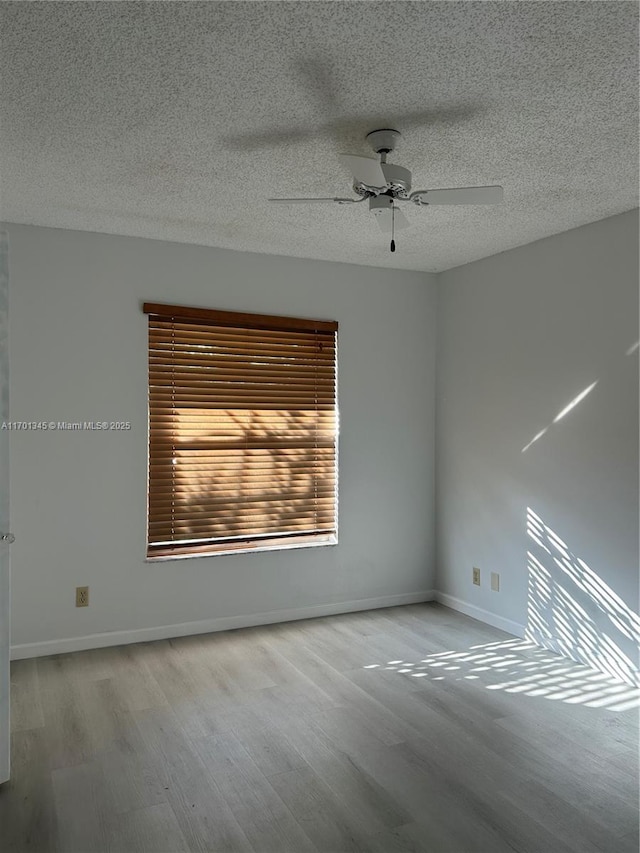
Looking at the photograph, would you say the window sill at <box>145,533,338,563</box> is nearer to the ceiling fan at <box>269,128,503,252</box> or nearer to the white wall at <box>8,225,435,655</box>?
the white wall at <box>8,225,435,655</box>

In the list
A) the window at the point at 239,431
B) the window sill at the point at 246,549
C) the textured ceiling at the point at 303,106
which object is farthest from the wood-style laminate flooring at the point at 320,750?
the textured ceiling at the point at 303,106

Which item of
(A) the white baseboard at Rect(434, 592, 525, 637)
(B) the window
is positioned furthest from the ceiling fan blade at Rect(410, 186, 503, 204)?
(A) the white baseboard at Rect(434, 592, 525, 637)

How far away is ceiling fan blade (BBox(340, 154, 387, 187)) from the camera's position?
2393 mm

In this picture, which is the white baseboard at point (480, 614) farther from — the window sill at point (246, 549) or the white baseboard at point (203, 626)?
the window sill at point (246, 549)

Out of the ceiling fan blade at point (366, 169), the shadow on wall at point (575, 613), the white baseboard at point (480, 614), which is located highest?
the ceiling fan blade at point (366, 169)

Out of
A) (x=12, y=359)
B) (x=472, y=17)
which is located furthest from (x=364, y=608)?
(x=472, y=17)

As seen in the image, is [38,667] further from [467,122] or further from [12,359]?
[467,122]

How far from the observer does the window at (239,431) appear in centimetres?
423

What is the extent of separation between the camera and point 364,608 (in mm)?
4844

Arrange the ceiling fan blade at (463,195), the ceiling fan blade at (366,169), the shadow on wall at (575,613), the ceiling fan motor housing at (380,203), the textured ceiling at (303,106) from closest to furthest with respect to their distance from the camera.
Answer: the textured ceiling at (303,106) < the ceiling fan blade at (366,169) < the ceiling fan blade at (463,195) < the ceiling fan motor housing at (380,203) < the shadow on wall at (575,613)

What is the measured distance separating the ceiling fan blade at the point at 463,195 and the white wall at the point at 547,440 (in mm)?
1358

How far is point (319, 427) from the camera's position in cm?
473

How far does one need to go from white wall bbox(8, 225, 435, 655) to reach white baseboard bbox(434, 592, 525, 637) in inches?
13.5

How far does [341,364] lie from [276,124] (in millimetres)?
2360
